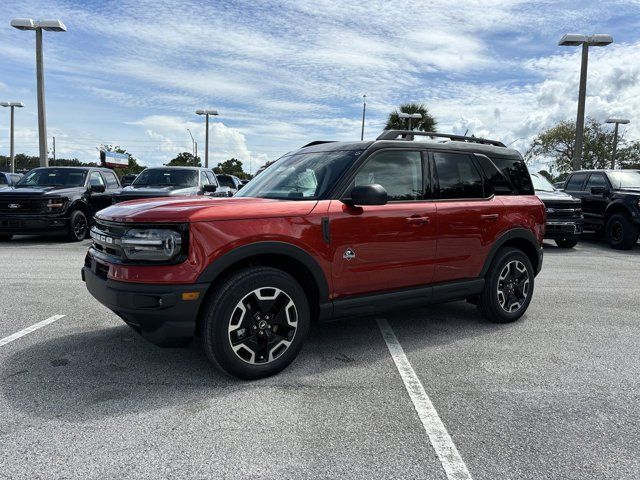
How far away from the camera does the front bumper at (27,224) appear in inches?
405

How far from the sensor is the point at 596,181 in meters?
12.8

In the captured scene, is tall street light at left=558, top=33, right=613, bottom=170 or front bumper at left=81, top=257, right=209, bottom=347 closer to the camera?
front bumper at left=81, top=257, right=209, bottom=347

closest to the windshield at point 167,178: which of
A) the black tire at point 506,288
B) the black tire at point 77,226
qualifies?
the black tire at point 77,226

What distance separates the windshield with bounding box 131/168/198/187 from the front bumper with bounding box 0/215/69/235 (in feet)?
7.10

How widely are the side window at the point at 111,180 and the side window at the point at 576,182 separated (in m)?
12.1

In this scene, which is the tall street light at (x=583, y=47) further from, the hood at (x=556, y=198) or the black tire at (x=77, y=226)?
the black tire at (x=77, y=226)

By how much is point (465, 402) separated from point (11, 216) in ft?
33.7

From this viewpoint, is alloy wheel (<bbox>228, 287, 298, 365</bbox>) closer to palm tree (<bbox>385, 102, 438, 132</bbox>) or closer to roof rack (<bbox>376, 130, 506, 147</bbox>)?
roof rack (<bbox>376, 130, 506, 147</bbox>)

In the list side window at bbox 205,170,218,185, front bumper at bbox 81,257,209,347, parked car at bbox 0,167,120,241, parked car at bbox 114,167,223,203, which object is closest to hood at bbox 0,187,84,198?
parked car at bbox 0,167,120,241

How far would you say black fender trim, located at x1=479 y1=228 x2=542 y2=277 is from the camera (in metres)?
4.80

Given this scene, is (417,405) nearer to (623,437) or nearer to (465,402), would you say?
(465,402)

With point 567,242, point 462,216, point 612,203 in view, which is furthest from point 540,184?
point 462,216

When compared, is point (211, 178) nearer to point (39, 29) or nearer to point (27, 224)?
point (27, 224)

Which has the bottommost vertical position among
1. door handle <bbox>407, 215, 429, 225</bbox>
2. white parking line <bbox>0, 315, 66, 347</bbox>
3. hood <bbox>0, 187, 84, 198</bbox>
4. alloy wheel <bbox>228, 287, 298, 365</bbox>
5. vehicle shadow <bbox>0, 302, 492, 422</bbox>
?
white parking line <bbox>0, 315, 66, 347</bbox>
